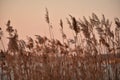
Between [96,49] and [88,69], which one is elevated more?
[96,49]

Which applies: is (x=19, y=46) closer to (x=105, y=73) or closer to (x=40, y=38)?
(x=40, y=38)

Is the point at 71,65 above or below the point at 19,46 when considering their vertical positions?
below

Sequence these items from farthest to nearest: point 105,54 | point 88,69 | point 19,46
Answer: point 105,54
point 88,69
point 19,46

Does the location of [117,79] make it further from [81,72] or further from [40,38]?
[40,38]

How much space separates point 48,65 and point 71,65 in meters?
0.27

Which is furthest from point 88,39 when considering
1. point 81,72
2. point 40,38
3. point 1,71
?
point 1,71

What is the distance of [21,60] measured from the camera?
338 centimetres

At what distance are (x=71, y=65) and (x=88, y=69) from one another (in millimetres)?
290

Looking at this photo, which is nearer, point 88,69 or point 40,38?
point 88,69

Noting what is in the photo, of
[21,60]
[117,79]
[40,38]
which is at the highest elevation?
[40,38]

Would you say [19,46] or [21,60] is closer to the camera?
[19,46]

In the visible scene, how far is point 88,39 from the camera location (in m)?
3.39

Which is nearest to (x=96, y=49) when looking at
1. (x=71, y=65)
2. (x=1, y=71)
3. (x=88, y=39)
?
(x=88, y=39)

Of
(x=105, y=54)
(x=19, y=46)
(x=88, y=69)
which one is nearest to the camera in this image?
(x=19, y=46)
